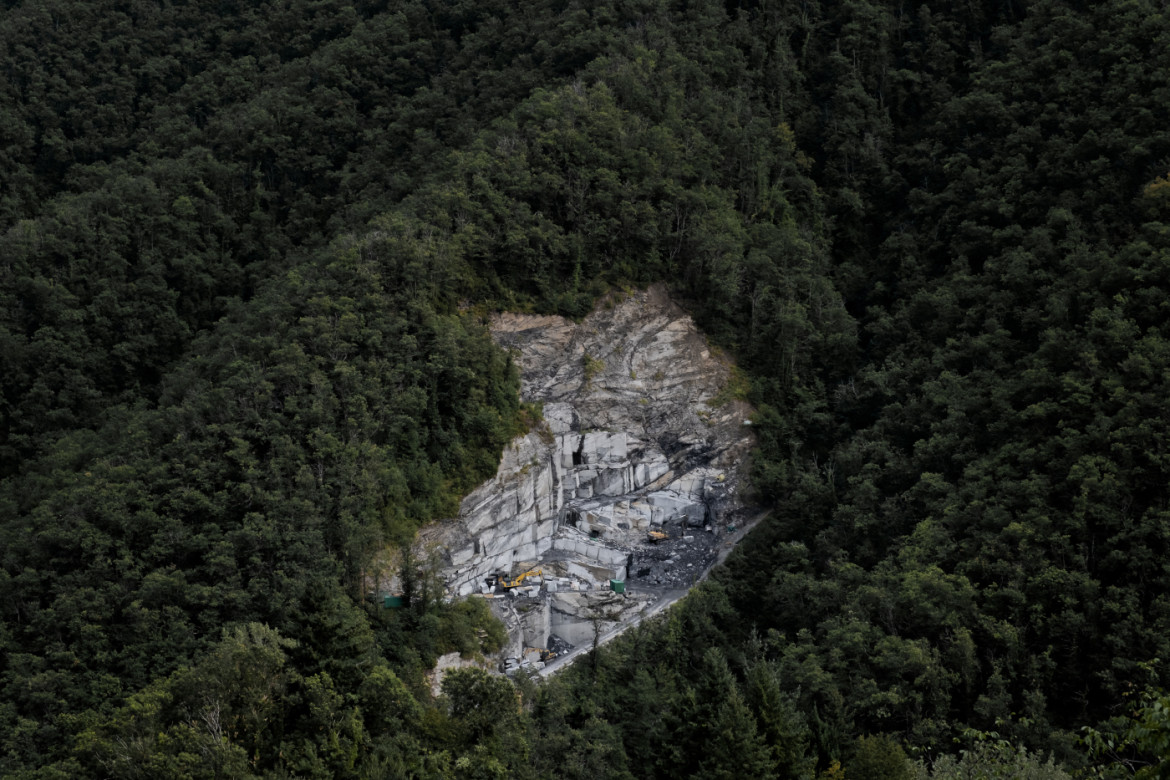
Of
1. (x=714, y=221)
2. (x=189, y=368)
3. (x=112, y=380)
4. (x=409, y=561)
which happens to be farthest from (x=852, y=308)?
(x=112, y=380)

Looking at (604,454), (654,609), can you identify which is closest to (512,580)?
(654,609)

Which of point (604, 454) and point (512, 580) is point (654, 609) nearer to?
point (512, 580)

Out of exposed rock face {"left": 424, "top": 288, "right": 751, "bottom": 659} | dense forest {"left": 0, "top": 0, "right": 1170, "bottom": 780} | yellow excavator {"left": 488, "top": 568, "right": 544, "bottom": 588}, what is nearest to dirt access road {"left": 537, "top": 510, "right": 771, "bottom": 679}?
exposed rock face {"left": 424, "top": 288, "right": 751, "bottom": 659}

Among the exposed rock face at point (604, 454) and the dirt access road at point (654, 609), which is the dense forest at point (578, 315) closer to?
the dirt access road at point (654, 609)

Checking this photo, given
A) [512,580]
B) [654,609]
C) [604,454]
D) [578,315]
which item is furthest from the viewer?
[604,454]

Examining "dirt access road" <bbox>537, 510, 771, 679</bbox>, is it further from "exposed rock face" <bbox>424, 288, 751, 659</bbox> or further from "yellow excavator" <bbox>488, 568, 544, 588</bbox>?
"yellow excavator" <bbox>488, 568, 544, 588</bbox>

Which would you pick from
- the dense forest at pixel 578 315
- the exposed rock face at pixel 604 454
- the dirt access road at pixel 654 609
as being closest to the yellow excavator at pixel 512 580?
the exposed rock face at pixel 604 454

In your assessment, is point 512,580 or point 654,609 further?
point 654,609
